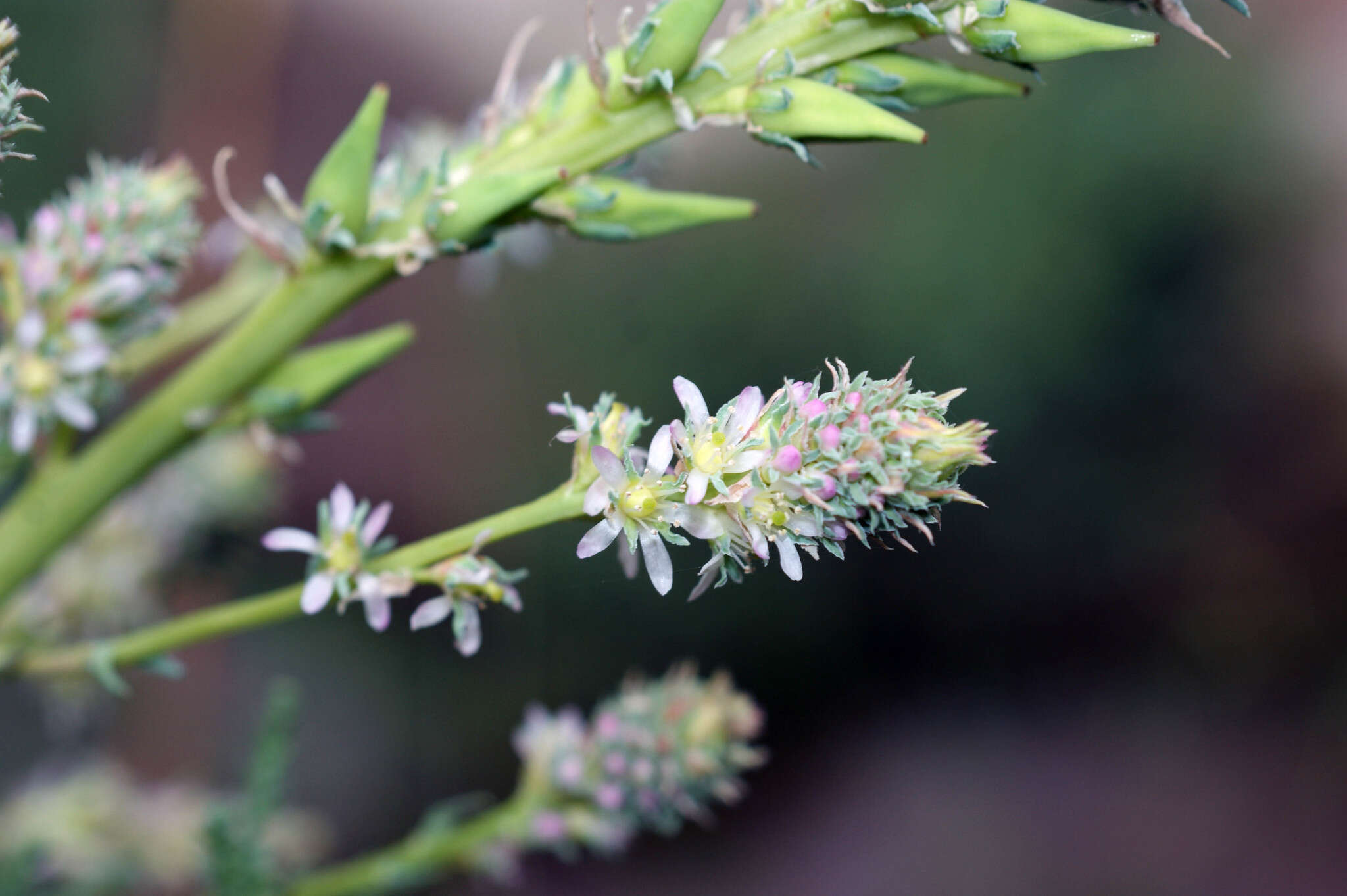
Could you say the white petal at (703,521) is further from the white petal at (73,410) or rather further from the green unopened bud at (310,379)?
the white petal at (73,410)

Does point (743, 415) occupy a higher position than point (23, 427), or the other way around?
point (23, 427)

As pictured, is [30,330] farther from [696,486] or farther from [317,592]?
[696,486]

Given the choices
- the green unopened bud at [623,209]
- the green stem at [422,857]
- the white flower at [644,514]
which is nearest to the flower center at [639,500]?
the white flower at [644,514]

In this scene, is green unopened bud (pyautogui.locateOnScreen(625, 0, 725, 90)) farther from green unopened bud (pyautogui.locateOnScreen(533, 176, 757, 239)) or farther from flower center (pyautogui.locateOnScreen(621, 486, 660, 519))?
flower center (pyautogui.locateOnScreen(621, 486, 660, 519))

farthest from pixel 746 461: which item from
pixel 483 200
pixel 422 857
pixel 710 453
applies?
pixel 422 857

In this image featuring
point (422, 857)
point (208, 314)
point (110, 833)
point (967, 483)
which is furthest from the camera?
point (967, 483)
